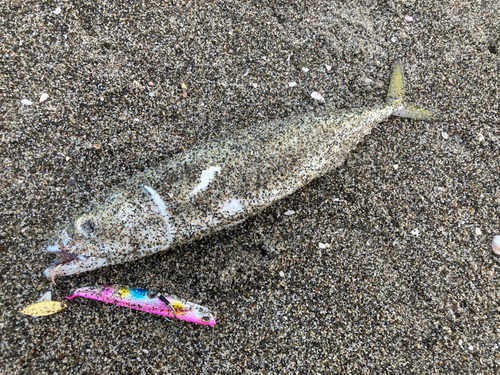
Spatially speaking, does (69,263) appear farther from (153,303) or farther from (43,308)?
(153,303)

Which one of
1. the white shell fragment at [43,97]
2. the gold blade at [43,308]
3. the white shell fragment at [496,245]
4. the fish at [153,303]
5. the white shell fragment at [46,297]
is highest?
the white shell fragment at [43,97]

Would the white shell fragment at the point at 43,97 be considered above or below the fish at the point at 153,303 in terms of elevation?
above

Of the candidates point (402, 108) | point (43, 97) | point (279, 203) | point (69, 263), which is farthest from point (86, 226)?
point (402, 108)

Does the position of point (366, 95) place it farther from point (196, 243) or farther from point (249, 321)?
point (249, 321)

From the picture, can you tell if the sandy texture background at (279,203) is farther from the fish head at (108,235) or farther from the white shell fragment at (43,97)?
the fish head at (108,235)

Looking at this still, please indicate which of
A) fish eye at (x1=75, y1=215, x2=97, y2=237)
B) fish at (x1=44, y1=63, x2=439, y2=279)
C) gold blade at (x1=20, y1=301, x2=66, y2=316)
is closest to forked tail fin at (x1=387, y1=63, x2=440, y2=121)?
fish at (x1=44, y1=63, x2=439, y2=279)

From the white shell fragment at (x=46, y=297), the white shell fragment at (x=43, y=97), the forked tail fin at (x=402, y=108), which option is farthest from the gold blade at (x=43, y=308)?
the forked tail fin at (x=402, y=108)
